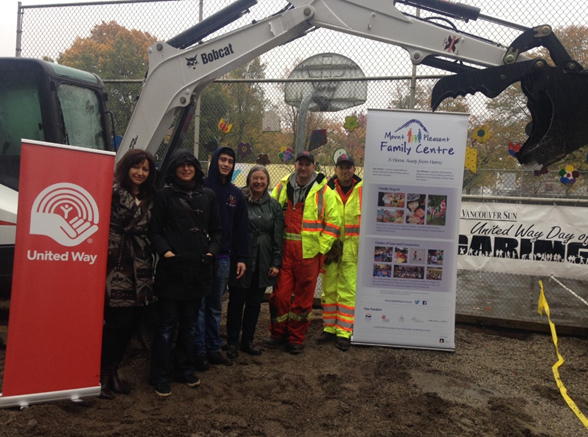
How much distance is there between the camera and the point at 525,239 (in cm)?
647

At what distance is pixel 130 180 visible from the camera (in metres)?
3.82

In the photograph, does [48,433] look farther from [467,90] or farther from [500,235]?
[500,235]

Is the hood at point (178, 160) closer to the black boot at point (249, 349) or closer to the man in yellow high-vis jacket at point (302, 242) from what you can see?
the man in yellow high-vis jacket at point (302, 242)

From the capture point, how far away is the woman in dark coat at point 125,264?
146 inches

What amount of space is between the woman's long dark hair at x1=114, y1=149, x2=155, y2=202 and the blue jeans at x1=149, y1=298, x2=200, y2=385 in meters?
0.81

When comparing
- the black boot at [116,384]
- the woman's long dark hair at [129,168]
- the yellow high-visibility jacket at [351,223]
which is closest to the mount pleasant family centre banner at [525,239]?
the yellow high-visibility jacket at [351,223]

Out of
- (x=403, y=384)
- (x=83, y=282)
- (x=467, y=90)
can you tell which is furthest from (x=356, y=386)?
(x=467, y=90)

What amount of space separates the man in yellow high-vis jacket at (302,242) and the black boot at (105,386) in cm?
183

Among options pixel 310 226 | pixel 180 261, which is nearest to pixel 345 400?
pixel 180 261

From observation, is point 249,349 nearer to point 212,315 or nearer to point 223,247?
point 212,315

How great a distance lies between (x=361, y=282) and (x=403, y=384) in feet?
4.13

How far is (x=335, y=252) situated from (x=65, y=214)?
112 inches

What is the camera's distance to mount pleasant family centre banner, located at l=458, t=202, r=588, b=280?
248 inches

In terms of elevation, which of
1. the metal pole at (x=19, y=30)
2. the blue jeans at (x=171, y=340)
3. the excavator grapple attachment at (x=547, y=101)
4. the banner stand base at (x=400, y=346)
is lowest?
the banner stand base at (x=400, y=346)
